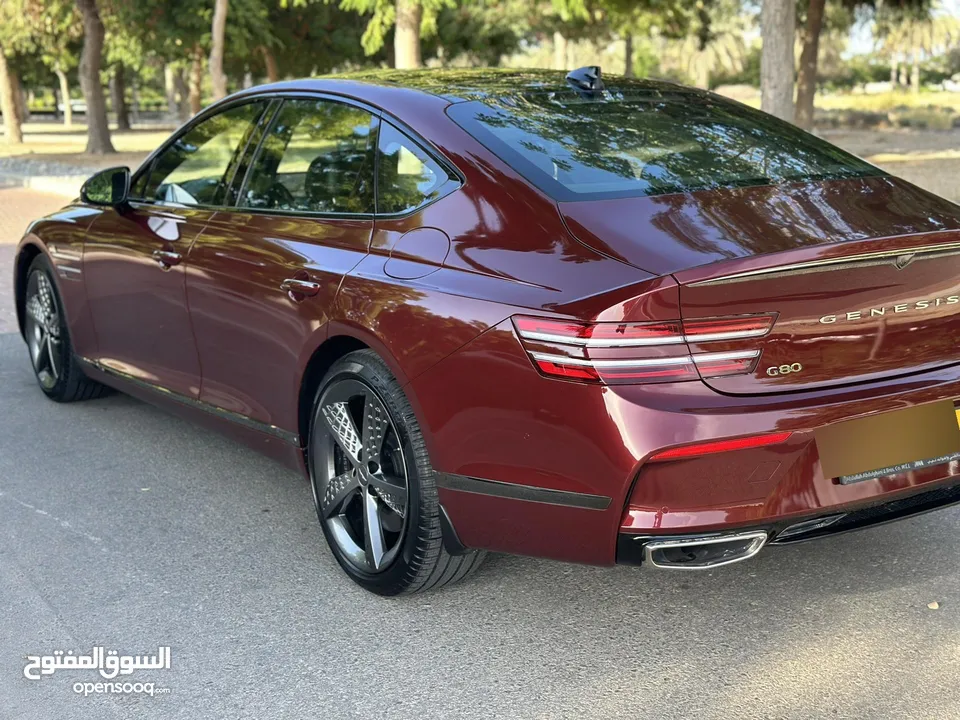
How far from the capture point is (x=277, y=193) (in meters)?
4.32

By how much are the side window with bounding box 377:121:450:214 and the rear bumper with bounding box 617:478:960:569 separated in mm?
1252

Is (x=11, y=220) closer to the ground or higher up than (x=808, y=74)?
closer to the ground

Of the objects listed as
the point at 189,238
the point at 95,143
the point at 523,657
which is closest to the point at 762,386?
the point at 523,657

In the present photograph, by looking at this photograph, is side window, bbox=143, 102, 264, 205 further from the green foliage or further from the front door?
the green foliage

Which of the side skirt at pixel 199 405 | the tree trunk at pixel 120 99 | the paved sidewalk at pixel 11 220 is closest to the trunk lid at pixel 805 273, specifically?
the side skirt at pixel 199 405

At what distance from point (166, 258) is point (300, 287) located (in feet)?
3.59

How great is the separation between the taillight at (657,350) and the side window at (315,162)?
1161mm

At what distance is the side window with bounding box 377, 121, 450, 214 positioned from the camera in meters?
3.58

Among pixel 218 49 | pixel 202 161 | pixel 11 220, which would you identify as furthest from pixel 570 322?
pixel 218 49

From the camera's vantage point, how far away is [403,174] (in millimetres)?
3713

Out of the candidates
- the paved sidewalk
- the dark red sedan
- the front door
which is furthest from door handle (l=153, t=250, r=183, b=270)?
the paved sidewalk

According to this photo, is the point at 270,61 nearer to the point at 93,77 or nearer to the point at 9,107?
the point at 93,77

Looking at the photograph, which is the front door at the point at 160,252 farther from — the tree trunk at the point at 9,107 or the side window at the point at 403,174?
the tree trunk at the point at 9,107

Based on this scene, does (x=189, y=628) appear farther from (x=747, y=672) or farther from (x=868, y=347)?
(x=868, y=347)
